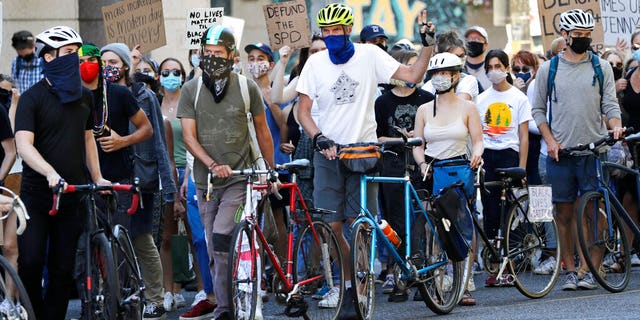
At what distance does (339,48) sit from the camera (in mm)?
10883

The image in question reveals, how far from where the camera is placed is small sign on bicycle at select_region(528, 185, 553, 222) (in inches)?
477

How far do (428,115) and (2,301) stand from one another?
4.56m

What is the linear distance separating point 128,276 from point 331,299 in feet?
4.84

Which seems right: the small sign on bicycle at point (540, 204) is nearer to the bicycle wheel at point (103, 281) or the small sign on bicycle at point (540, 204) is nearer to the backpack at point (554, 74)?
the backpack at point (554, 74)

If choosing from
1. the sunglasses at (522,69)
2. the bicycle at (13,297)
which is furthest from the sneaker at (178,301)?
the sunglasses at (522,69)

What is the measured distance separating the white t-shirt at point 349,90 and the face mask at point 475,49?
375 cm

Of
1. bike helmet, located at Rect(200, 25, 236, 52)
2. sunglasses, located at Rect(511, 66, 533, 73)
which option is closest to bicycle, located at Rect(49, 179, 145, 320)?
bike helmet, located at Rect(200, 25, 236, 52)

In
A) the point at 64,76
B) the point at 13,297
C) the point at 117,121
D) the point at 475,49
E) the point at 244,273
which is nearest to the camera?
the point at 13,297

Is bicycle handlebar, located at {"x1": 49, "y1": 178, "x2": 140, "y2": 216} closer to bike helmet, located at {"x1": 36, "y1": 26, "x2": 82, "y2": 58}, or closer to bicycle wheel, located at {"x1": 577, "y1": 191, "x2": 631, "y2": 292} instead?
bike helmet, located at {"x1": 36, "y1": 26, "x2": 82, "y2": 58}

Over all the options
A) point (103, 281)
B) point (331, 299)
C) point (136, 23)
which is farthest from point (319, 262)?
point (136, 23)

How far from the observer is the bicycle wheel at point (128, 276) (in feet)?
31.1

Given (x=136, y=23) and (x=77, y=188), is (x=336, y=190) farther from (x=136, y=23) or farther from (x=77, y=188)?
(x=136, y=23)

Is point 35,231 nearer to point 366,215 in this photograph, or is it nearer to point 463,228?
point 366,215

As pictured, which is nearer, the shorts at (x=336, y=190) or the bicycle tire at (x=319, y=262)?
the bicycle tire at (x=319, y=262)
